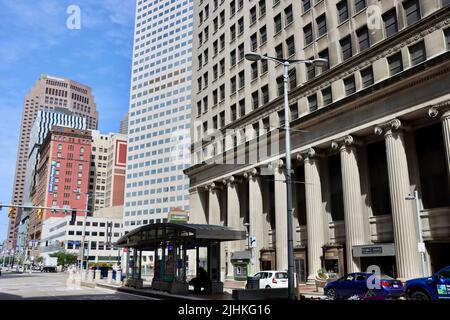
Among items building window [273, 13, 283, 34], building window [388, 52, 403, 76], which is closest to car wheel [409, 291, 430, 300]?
building window [388, 52, 403, 76]

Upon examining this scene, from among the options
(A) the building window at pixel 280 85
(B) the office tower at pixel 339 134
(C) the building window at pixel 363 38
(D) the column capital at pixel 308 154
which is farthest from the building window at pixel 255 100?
(C) the building window at pixel 363 38

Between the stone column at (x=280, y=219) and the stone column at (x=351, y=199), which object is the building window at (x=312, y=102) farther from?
the stone column at (x=280, y=219)

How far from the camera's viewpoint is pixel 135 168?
152000 millimetres

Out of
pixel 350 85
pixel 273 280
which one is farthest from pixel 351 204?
pixel 350 85

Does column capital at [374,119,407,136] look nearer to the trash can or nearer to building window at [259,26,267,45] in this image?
the trash can

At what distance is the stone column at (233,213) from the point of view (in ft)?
163

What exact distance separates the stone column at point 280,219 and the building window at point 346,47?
11.7 metres

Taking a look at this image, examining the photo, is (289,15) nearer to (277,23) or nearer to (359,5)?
(277,23)

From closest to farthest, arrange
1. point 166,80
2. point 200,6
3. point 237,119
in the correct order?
point 237,119, point 200,6, point 166,80

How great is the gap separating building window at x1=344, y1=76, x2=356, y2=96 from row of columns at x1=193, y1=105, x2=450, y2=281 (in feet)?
12.9

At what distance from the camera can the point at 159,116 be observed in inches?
5866

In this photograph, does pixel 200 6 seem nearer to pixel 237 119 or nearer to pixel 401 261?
pixel 237 119
